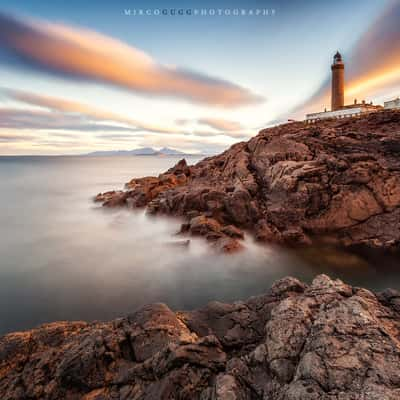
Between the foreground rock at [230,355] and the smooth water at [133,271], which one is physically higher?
the foreground rock at [230,355]

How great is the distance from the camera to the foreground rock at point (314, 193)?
46.8 feet

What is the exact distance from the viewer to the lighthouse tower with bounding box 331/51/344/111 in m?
37.2

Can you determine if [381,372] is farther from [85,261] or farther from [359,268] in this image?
[85,261]

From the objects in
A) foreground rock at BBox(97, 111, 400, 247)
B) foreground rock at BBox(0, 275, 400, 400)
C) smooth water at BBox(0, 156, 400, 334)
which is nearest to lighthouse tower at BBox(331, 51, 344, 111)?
foreground rock at BBox(97, 111, 400, 247)

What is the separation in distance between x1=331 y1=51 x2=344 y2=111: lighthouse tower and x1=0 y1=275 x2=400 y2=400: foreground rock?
39978 mm

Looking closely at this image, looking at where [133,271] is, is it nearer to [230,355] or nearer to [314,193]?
[230,355]

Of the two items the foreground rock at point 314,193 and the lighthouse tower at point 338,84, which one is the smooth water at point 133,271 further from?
the lighthouse tower at point 338,84

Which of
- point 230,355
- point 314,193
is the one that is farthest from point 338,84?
point 230,355

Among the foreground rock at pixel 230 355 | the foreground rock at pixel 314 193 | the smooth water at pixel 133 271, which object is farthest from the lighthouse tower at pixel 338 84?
the foreground rock at pixel 230 355

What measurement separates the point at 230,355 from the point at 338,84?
144ft

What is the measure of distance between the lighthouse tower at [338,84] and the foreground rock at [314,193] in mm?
20078

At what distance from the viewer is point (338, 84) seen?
123 feet

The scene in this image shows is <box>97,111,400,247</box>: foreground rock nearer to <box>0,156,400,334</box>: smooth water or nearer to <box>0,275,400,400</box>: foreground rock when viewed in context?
<box>0,156,400,334</box>: smooth water

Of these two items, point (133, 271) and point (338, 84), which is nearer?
point (133, 271)
